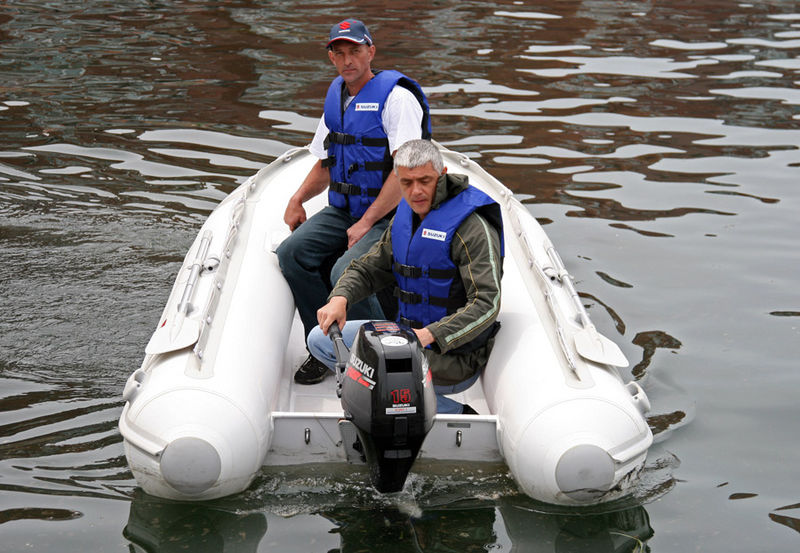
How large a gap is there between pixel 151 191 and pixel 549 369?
4387 millimetres

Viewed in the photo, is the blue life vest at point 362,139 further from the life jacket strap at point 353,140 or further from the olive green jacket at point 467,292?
the olive green jacket at point 467,292

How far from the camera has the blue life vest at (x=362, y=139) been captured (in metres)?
4.22

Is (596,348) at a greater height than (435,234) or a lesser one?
lesser

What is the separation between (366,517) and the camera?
3.29 metres

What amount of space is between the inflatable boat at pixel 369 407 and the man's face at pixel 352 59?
0.94m

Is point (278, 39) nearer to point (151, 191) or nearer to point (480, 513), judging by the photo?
point (151, 191)

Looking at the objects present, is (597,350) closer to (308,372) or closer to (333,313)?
(333,313)

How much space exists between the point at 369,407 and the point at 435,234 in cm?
76

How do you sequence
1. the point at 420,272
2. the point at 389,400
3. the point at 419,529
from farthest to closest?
the point at 420,272, the point at 419,529, the point at 389,400

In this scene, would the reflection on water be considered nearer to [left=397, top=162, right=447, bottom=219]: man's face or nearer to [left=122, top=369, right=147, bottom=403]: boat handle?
[left=122, top=369, right=147, bottom=403]: boat handle

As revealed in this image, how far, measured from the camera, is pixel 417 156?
11.4 feet

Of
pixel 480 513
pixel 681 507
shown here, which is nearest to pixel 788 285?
pixel 681 507

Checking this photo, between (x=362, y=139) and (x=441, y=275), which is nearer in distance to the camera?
(x=441, y=275)

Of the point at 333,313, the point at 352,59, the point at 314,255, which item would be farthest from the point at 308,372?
the point at 352,59
